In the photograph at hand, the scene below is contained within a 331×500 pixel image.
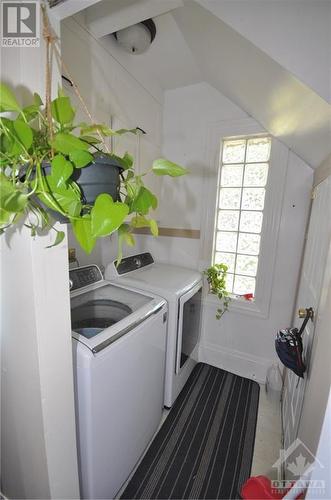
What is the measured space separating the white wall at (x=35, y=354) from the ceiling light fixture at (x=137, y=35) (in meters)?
1.09

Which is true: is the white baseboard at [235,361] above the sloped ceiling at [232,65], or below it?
below

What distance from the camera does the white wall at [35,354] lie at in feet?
2.30

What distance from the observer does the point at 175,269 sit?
7.19 feet

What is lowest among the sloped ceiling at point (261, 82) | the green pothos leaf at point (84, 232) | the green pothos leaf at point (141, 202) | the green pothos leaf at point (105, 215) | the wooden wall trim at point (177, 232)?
the wooden wall trim at point (177, 232)

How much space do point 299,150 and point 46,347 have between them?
6.51 ft

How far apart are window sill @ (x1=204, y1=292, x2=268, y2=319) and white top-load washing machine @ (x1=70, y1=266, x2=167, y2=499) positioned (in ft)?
2.96

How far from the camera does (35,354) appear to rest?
76 cm

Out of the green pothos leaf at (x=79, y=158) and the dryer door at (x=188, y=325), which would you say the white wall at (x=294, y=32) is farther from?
the dryer door at (x=188, y=325)

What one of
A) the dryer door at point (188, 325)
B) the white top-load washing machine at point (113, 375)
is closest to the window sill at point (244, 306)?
the dryer door at point (188, 325)

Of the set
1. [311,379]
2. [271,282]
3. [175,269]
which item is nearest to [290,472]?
[311,379]

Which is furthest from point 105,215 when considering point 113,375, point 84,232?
point 113,375

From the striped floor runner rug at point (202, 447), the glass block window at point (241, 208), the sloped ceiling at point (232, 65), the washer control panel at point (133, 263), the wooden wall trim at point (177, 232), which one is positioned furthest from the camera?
the wooden wall trim at point (177, 232)

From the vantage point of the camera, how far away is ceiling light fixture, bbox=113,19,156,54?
4.51 ft

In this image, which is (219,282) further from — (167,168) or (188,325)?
(167,168)
